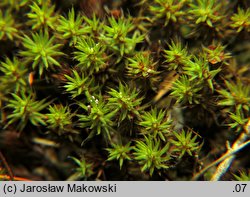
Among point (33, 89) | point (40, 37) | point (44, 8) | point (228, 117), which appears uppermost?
point (44, 8)

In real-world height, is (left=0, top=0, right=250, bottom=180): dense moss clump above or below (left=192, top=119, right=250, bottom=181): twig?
above

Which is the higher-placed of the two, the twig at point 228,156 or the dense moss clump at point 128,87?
the dense moss clump at point 128,87

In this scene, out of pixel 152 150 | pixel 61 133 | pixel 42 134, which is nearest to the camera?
pixel 152 150

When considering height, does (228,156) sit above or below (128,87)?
below

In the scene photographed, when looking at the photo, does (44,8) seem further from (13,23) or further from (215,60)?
(215,60)

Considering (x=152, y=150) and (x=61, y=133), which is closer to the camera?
(x=152, y=150)

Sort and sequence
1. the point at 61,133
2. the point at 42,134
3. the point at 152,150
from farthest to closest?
the point at 42,134
the point at 61,133
the point at 152,150

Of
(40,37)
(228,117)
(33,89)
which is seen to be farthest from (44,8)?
(228,117)

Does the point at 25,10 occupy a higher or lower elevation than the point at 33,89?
higher
